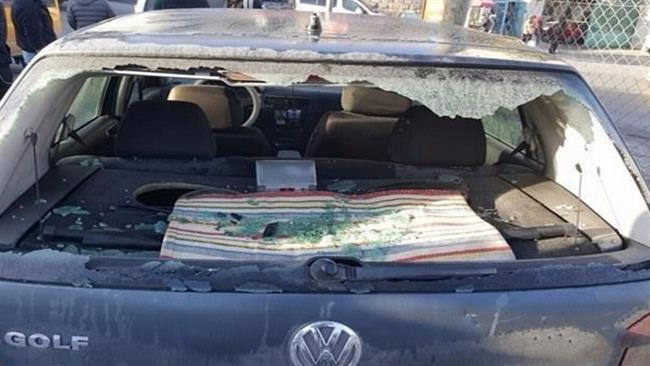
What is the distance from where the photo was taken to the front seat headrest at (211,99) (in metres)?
3.46

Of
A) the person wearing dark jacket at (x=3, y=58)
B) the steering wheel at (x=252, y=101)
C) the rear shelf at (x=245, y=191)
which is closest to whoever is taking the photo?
the rear shelf at (x=245, y=191)

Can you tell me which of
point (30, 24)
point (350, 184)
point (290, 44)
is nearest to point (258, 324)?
point (290, 44)

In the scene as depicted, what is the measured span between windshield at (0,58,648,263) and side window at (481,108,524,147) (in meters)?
0.02

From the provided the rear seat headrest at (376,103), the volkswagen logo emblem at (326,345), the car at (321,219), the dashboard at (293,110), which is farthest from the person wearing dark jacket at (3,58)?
the volkswagen logo emblem at (326,345)

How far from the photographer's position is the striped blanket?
1.84 m

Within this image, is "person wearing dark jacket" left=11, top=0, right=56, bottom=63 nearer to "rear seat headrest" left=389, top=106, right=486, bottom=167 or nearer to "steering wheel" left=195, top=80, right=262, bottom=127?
"steering wheel" left=195, top=80, right=262, bottom=127

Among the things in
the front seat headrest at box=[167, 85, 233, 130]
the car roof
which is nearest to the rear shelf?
the car roof

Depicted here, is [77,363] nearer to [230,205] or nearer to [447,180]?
[230,205]

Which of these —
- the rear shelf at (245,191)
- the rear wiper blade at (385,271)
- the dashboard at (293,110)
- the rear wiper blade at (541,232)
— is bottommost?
the dashboard at (293,110)

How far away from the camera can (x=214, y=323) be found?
1474 mm

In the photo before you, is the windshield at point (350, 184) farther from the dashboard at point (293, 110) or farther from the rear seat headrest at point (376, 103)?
the dashboard at point (293, 110)

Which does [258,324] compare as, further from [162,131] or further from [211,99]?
[211,99]

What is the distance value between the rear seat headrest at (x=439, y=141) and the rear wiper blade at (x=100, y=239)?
1127 mm

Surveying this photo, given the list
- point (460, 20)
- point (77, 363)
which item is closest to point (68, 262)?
point (77, 363)
